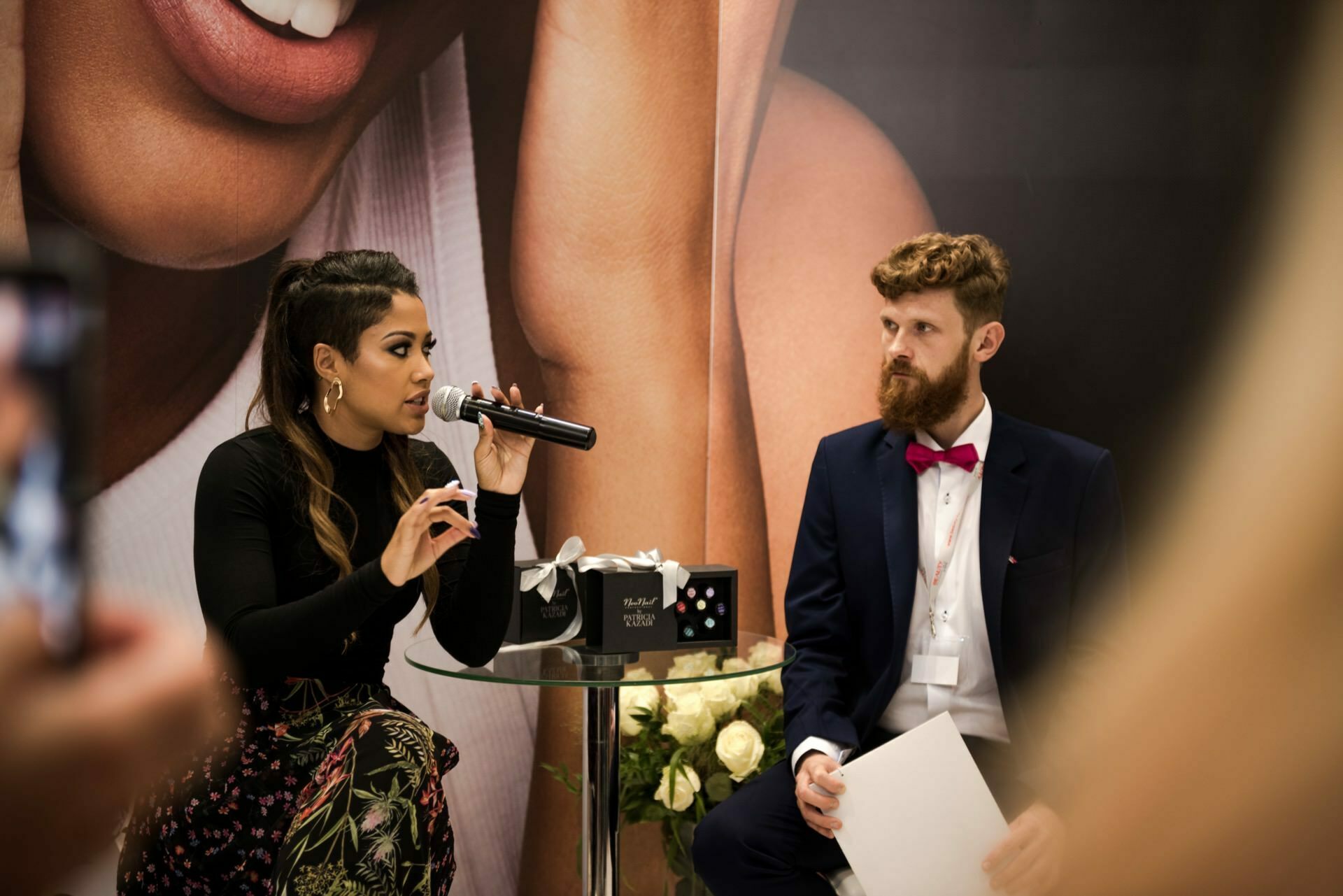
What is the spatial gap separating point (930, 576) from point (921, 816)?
54 centimetres

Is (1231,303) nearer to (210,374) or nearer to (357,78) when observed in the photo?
(357,78)

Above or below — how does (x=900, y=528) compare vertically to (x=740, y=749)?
above

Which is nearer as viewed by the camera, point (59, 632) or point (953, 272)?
point (59, 632)

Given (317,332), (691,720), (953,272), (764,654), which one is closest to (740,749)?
(691,720)

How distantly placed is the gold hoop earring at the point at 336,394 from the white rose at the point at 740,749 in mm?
1230

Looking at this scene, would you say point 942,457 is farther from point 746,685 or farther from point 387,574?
point 387,574

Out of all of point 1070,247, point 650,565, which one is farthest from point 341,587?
point 1070,247

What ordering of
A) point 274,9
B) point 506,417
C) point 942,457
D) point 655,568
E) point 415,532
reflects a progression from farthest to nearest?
point 274,9
point 942,457
point 655,568
point 506,417
point 415,532

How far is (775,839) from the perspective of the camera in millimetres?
2402

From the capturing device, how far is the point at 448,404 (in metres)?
2.20

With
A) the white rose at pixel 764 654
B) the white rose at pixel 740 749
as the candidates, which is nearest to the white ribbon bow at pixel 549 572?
the white rose at pixel 764 654

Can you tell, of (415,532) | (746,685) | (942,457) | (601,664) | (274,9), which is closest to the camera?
(415,532)

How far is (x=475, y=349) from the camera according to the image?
3.29 m

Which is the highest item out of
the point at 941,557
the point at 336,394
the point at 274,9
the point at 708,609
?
the point at 274,9
